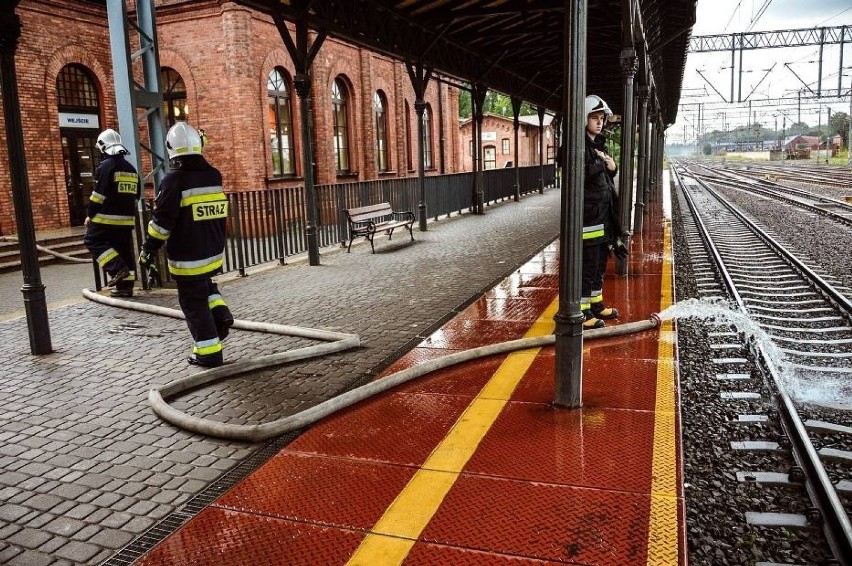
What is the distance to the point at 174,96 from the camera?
17391 millimetres

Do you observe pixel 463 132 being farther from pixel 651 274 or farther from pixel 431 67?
pixel 651 274

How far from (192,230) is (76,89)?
44.8 ft

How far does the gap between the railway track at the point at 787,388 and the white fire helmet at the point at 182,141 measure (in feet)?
14.3

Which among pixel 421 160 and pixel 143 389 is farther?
pixel 421 160

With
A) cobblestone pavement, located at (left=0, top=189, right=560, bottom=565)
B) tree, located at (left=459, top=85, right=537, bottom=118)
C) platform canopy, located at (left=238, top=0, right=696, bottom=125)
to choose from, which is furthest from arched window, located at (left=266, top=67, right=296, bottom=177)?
tree, located at (left=459, top=85, right=537, bottom=118)

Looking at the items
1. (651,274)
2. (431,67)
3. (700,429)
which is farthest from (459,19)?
(700,429)

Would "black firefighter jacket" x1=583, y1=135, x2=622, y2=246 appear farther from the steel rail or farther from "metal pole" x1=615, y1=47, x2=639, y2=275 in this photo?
the steel rail

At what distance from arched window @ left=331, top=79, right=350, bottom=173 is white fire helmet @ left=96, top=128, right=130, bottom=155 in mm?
11861

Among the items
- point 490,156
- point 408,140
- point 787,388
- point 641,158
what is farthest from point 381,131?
point 490,156

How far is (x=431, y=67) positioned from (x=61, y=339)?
11592mm

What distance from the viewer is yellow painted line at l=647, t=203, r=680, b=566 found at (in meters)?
2.80

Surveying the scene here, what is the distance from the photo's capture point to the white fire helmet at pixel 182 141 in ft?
16.5

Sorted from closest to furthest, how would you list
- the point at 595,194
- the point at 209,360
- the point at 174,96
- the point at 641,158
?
1. the point at 209,360
2. the point at 595,194
3. the point at 641,158
4. the point at 174,96

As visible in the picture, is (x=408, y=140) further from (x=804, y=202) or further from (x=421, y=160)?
(x=804, y=202)
